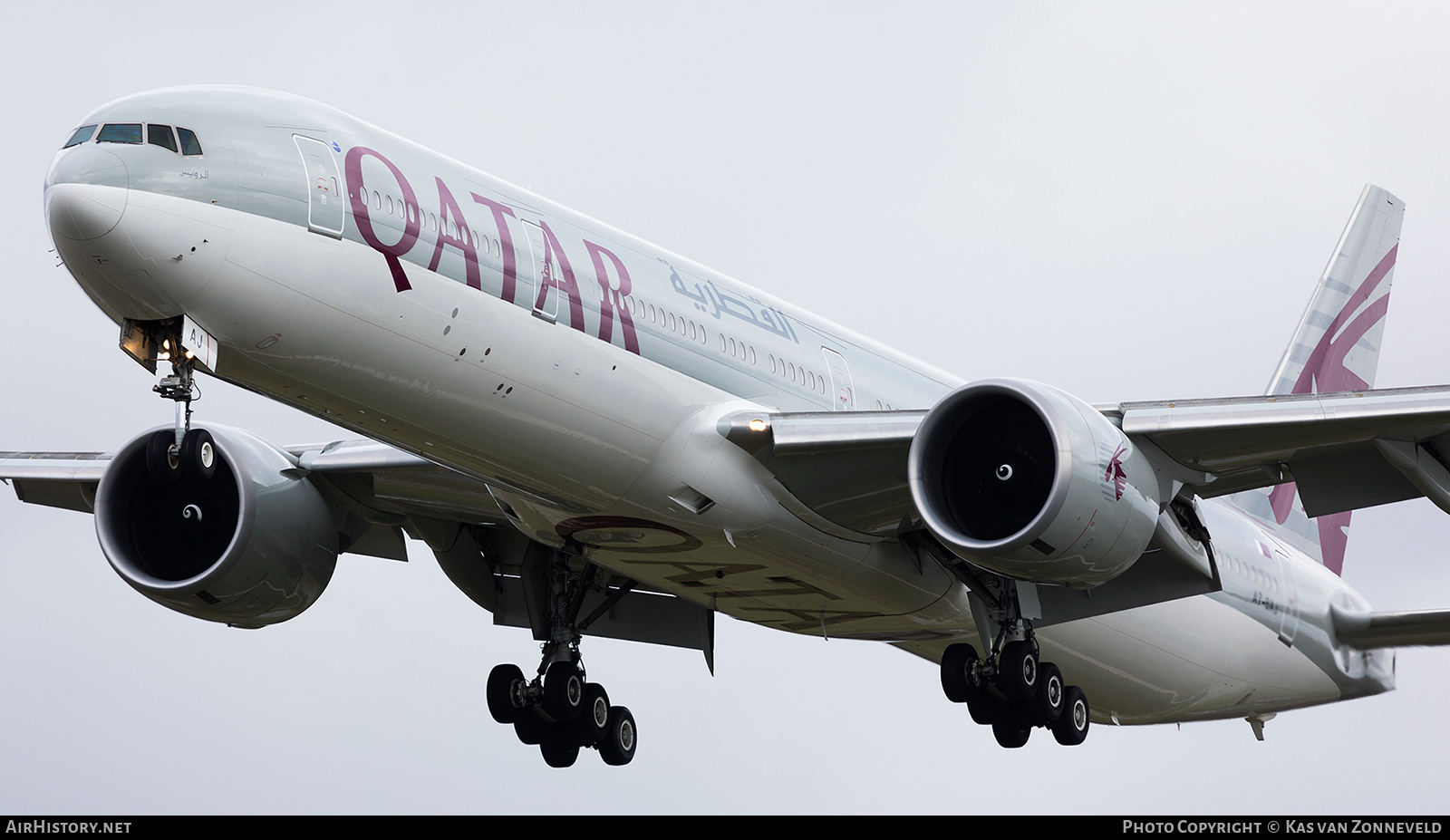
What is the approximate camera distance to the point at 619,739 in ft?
74.3

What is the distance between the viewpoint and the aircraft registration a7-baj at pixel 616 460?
1446 centimetres

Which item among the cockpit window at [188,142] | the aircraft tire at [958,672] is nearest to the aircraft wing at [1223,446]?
the aircraft tire at [958,672]

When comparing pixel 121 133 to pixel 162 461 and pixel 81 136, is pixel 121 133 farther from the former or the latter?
pixel 162 461

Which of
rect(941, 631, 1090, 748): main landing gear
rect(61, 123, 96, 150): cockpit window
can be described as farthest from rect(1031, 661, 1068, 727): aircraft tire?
rect(61, 123, 96, 150): cockpit window

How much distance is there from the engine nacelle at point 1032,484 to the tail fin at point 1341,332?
1099 centimetres

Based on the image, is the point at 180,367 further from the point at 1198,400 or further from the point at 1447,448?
the point at 1447,448

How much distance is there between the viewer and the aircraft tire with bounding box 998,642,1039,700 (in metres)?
20.3

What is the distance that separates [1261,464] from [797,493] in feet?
17.1

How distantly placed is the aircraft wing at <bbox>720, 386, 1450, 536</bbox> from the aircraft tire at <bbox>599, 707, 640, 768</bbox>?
561cm

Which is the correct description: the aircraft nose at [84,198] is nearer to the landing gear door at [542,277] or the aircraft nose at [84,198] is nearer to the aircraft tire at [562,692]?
the landing gear door at [542,277]

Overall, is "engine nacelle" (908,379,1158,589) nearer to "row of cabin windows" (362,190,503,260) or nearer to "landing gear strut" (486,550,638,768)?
"row of cabin windows" (362,190,503,260)

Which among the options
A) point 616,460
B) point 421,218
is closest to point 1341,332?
point 616,460

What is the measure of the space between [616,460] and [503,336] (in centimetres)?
197
